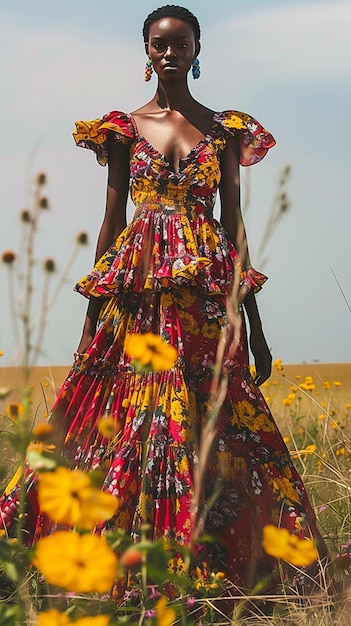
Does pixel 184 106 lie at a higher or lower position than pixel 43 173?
higher

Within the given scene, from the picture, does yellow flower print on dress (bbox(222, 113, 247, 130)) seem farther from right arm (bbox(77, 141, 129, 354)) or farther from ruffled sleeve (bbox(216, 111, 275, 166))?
right arm (bbox(77, 141, 129, 354))

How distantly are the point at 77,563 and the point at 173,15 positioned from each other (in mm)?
2815

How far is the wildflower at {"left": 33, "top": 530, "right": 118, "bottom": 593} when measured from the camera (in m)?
1.06

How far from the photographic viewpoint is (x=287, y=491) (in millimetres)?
3219

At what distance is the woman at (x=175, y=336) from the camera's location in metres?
3.03

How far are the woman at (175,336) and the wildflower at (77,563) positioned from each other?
179 centimetres

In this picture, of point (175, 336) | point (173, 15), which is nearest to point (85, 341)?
point (175, 336)

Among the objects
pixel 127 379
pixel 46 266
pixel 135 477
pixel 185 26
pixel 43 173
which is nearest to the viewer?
pixel 46 266

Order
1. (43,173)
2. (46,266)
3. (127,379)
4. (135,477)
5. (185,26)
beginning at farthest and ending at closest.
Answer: (185,26) → (127,379) → (135,477) → (43,173) → (46,266)

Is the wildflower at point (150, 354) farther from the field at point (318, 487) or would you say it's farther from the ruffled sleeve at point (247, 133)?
the ruffled sleeve at point (247, 133)

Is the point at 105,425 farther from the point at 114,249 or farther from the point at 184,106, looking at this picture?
the point at 184,106

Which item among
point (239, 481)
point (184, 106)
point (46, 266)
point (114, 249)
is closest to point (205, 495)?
point (239, 481)

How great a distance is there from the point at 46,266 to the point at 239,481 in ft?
5.79

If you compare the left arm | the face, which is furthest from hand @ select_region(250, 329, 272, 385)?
the face
